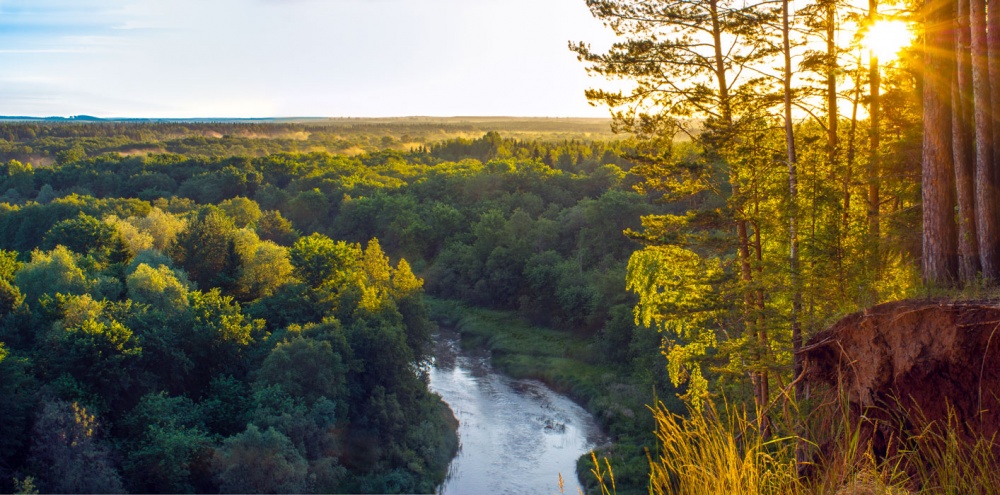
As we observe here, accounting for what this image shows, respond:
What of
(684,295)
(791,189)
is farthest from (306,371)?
(791,189)

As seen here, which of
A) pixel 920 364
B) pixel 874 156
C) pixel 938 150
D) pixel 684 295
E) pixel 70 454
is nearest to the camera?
pixel 920 364

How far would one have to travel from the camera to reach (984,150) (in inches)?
371

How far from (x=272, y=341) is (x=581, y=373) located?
1545cm

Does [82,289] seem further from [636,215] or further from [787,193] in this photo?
[636,215]

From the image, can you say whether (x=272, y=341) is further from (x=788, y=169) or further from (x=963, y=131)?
(x=963, y=131)

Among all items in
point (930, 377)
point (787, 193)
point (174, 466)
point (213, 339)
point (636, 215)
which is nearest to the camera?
point (930, 377)

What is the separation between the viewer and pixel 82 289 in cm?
3080

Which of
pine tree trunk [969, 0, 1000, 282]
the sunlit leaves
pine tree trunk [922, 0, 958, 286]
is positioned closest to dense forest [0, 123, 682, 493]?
the sunlit leaves

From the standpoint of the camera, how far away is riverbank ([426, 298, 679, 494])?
27328 millimetres

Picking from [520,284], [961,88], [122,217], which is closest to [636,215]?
[520,284]

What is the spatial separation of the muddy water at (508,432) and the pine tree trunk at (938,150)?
51.5 ft

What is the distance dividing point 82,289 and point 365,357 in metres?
11.6

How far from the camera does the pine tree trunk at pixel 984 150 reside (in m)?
9.05

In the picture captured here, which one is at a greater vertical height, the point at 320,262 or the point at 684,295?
the point at 684,295
